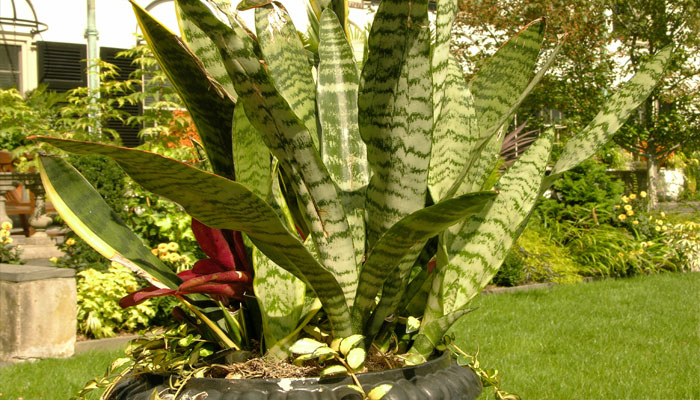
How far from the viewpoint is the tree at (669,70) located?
10734 millimetres

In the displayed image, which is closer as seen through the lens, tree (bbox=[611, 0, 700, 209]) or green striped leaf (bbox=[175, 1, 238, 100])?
green striped leaf (bbox=[175, 1, 238, 100])

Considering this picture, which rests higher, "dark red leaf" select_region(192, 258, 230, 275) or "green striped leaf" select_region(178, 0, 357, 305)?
"green striped leaf" select_region(178, 0, 357, 305)

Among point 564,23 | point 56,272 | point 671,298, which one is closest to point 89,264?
point 56,272

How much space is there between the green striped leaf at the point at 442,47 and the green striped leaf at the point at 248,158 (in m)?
0.31

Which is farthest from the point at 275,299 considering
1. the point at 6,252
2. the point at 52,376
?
the point at 6,252

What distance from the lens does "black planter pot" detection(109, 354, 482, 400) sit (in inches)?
33.0

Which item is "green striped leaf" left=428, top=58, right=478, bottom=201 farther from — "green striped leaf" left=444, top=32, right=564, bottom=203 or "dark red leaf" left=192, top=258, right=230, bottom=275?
"dark red leaf" left=192, top=258, right=230, bottom=275

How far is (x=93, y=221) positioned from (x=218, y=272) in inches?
9.2

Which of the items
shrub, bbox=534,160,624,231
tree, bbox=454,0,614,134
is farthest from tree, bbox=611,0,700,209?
shrub, bbox=534,160,624,231

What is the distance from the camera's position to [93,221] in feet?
3.30

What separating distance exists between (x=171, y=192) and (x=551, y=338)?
12.0 ft

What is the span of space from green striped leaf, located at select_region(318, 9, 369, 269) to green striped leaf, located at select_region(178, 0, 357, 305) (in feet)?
0.35

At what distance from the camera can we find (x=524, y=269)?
20.4 ft

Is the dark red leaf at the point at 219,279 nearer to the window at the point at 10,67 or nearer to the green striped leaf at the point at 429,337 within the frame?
the green striped leaf at the point at 429,337
